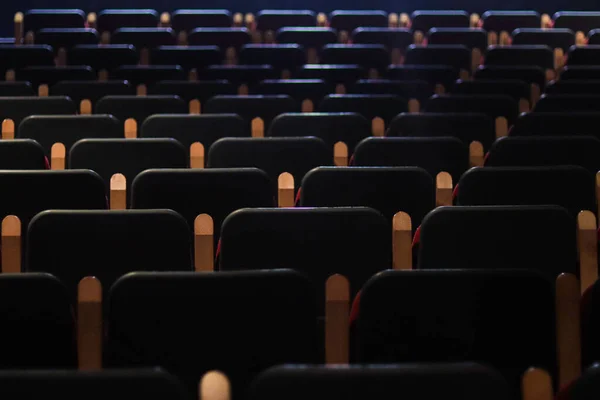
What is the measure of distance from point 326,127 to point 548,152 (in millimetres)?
324

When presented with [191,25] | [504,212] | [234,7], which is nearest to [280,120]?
[504,212]

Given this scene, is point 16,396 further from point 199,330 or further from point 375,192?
point 375,192

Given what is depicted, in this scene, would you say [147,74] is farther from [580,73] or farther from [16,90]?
[580,73]

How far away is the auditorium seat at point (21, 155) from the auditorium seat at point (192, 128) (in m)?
0.22

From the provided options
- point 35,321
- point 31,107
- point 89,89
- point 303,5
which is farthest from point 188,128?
point 303,5

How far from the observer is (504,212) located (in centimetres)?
89

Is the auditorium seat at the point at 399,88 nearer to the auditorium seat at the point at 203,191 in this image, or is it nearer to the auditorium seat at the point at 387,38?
the auditorium seat at the point at 387,38

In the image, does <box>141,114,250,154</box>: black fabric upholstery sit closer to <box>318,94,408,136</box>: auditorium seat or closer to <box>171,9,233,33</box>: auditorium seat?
<box>318,94,408,136</box>: auditorium seat

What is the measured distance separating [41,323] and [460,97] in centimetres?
102

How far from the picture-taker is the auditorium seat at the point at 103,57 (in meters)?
2.14

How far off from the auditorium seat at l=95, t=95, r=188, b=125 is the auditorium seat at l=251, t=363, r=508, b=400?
107 cm

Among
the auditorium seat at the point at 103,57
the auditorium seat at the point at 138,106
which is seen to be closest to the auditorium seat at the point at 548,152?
the auditorium seat at the point at 138,106

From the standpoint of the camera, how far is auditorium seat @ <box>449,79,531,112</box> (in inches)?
68.9

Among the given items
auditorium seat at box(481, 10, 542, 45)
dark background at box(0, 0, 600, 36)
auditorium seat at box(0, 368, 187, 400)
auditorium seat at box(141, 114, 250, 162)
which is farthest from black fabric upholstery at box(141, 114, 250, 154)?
dark background at box(0, 0, 600, 36)
